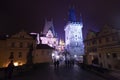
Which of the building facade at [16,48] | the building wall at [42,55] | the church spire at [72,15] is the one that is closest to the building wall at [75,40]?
the church spire at [72,15]

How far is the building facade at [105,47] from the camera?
28366 millimetres

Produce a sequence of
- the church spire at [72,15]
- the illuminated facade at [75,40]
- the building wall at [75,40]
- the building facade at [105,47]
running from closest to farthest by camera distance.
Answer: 1. the building facade at [105,47]
2. the illuminated facade at [75,40]
3. the building wall at [75,40]
4. the church spire at [72,15]

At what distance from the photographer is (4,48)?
133 feet

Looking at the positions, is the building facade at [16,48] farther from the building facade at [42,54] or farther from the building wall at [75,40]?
the building wall at [75,40]

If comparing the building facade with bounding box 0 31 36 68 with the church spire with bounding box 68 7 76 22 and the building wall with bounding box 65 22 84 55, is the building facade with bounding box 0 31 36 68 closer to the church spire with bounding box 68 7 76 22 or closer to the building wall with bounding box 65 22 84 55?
the building wall with bounding box 65 22 84 55

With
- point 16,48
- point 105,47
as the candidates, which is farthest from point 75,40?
point 105,47

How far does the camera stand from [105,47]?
31.9 m

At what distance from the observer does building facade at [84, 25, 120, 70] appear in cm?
2837

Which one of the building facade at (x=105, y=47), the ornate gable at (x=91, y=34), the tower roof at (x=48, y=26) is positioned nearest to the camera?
the building facade at (x=105, y=47)

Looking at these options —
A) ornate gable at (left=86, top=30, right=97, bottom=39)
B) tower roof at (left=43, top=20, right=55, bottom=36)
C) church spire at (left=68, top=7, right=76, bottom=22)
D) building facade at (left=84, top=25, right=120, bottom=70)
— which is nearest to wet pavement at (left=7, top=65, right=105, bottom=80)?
building facade at (left=84, top=25, right=120, bottom=70)

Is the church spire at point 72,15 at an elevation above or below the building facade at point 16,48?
above

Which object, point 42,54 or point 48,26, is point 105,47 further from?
point 48,26

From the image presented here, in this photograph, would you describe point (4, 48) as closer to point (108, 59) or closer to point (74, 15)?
point (108, 59)

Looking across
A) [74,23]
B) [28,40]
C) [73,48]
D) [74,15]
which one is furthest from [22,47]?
[74,15]
